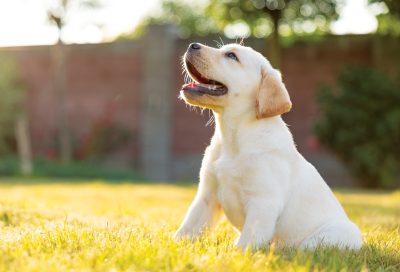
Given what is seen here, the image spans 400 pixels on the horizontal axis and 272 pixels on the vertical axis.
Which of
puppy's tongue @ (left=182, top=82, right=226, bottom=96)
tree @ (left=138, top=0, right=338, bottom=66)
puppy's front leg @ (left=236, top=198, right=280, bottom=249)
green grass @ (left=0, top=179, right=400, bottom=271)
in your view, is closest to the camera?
green grass @ (left=0, top=179, right=400, bottom=271)

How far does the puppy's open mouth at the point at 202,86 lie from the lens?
4094 mm

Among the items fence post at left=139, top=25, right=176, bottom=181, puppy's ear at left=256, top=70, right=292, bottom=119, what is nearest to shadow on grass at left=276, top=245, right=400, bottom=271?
puppy's ear at left=256, top=70, right=292, bottom=119

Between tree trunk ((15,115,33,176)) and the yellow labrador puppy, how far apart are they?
1368cm

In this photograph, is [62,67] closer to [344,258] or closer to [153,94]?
[153,94]

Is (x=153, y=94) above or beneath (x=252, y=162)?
beneath

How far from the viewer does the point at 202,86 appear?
13.5 feet

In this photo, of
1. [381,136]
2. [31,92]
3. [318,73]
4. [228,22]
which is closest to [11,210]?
[381,136]

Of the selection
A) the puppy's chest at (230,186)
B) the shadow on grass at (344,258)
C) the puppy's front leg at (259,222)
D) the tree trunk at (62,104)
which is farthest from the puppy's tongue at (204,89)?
the tree trunk at (62,104)

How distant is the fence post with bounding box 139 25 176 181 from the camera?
65.1 ft

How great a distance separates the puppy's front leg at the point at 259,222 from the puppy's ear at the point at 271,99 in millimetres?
550

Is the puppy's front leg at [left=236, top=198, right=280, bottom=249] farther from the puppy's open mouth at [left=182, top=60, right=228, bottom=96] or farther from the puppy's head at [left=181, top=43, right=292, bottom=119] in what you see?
the puppy's open mouth at [left=182, top=60, right=228, bottom=96]

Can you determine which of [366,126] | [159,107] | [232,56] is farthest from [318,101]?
[232,56]

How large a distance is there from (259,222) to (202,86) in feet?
3.08

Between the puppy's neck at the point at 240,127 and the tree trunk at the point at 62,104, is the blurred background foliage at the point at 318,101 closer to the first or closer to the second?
the tree trunk at the point at 62,104
